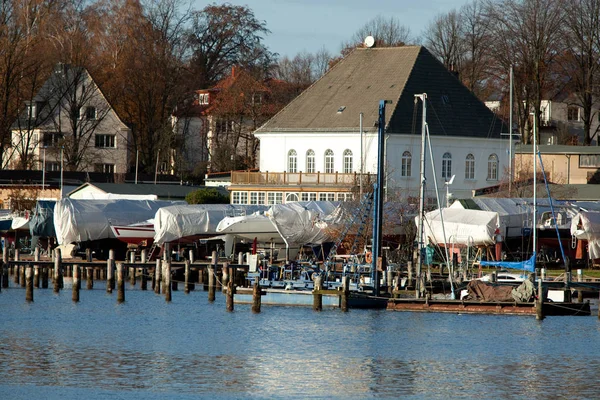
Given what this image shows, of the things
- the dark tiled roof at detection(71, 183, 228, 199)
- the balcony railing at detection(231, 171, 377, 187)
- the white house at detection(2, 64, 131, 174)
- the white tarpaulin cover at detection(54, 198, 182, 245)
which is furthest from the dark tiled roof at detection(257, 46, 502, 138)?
the white house at detection(2, 64, 131, 174)

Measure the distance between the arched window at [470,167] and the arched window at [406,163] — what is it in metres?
4.23

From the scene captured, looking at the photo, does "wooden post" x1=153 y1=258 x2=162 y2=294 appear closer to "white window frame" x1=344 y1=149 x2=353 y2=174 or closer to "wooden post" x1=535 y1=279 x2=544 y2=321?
"wooden post" x1=535 y1=279 x2=544 y2=321

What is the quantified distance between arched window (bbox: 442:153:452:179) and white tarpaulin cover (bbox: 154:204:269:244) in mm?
17145

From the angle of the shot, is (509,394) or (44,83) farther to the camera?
(44,83)

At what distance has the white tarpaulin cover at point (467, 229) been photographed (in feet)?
205

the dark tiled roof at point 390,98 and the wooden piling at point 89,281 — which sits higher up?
the dark tiled roof at point 390,98

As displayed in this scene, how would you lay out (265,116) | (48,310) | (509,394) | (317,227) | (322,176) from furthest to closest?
(265,116) < (322,176) < (317,227) < (48,310) < (509,394)

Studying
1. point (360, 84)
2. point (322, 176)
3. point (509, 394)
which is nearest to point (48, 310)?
point (509, 394)

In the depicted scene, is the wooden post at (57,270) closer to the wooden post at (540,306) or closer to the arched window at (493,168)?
the wooden post at (540,306)

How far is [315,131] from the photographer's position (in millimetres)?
83875

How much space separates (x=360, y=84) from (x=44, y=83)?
31.5 meters

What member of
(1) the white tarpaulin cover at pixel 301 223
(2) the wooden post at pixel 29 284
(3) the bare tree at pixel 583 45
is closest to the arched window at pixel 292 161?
(1) the white tarpaulin cover at pixel 301 223

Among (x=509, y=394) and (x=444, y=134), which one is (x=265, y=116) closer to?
(x=444, y=134)

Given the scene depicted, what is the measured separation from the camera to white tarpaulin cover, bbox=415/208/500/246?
205 ft
